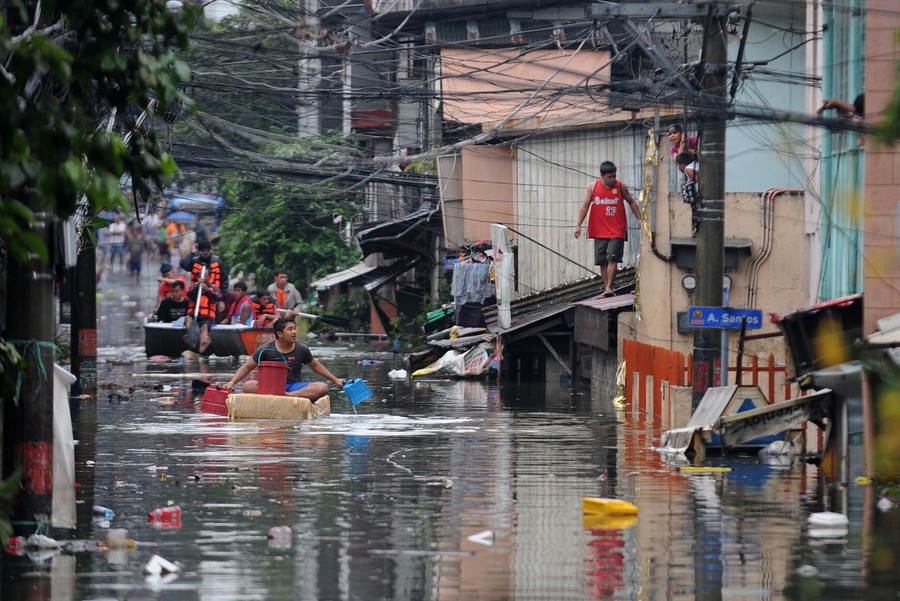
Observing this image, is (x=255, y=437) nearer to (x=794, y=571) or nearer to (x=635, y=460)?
(x=635, y=460)

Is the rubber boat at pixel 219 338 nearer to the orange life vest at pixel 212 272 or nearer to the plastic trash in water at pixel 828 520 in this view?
the orange life vest at pixel 212 272

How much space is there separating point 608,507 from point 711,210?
6.65m

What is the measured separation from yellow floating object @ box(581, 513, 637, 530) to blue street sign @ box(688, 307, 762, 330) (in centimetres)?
506

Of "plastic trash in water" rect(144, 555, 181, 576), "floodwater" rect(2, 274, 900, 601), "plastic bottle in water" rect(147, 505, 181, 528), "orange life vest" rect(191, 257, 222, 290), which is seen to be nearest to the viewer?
"floodwater" rect(2, 274, 900, 601)

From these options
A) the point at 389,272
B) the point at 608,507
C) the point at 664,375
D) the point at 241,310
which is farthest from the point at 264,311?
the point at 608,507

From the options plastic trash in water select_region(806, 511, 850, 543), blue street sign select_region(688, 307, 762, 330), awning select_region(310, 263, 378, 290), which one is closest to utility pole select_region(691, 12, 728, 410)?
blue street sign select_region(688, 307, 762, 330)

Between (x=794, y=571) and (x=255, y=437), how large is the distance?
9.10 m

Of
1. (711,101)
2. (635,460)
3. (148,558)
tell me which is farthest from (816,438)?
(148,558)

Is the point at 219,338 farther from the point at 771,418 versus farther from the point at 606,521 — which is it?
the point at 606,521

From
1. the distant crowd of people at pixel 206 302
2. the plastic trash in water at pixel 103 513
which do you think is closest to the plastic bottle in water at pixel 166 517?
the plastic trash in water at pixel 103 513

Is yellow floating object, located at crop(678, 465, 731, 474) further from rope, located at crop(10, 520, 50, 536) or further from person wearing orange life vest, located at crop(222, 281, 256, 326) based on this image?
person wearing orange life vest, located at crop(222, 281, 256, 326)

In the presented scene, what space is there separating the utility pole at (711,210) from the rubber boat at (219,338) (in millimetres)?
15317

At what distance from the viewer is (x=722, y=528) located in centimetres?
1144

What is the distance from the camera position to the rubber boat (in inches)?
1275
